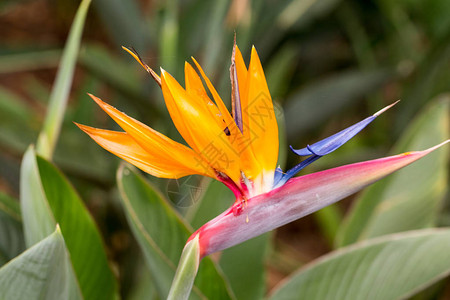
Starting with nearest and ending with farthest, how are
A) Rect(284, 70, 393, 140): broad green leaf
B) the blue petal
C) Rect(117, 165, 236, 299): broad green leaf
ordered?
the blue petal → Rect(117, 165, 236, 299): broad green leaf → Rect(284, 70, 393, 140): broad green leaf

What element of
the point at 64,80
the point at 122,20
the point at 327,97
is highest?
the point at 122,20

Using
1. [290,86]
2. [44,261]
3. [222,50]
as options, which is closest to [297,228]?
[290,86]

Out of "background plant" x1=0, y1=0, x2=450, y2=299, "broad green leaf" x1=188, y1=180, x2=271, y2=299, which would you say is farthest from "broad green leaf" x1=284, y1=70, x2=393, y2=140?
"broad green leaf" x1=188, y1=180, x2=271, y2=299

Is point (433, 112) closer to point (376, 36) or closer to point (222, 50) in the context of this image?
point (222, 50)

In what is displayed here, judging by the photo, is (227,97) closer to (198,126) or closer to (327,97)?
(327,97)

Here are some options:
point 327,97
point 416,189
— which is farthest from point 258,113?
point 327,97

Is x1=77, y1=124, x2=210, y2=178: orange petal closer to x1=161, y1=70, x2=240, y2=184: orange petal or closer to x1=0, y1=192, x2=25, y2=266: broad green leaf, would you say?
x1=161, y1=70, x2=240, y2=184: orange petal

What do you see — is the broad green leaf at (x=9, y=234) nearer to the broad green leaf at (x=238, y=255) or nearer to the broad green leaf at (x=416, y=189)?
the broad green leaf at (x=238, y=255)

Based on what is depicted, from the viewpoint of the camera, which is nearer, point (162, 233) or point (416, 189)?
point (162, 233)
